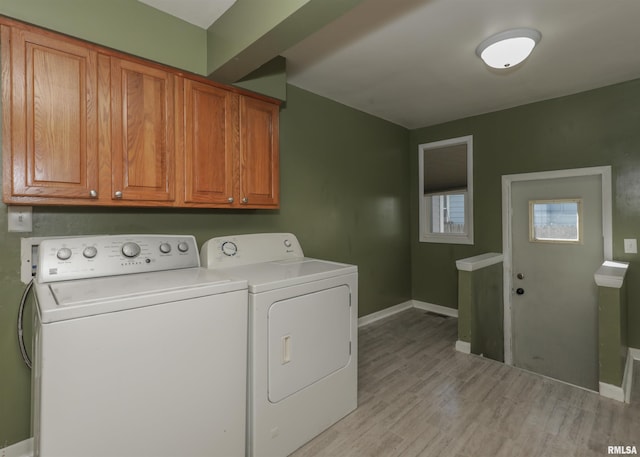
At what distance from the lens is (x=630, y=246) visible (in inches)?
111

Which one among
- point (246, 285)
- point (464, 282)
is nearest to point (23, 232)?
point (246, 285)

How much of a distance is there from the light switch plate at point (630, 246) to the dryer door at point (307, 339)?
2.70 m

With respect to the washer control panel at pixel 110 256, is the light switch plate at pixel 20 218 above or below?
above

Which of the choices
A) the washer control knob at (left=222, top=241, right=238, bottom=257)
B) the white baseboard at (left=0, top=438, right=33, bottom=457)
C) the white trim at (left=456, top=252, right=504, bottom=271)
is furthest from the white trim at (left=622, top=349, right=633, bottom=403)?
the white baseboard at (left=0, top=438, right=33, bottom=457)

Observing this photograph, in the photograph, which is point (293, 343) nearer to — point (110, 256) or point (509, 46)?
point (110, 256)

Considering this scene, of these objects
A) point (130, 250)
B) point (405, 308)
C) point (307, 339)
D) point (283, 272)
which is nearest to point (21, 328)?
point (130, 250)

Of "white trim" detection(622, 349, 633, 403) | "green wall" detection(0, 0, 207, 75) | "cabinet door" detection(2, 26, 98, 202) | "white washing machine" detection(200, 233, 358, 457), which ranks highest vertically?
"green wall" detection(0, 0, 207, 75)

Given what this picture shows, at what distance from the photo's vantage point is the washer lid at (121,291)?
3.76 feet

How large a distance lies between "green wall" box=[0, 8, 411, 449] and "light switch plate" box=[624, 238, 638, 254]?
2.13 metres

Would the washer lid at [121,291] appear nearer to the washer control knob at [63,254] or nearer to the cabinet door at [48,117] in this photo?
the washer control knob at [63,254]

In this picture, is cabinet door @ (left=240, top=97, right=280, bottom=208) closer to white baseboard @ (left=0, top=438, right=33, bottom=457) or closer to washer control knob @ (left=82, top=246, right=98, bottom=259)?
washer control knob @ (left=82, top=246, right=98, bottom=259)

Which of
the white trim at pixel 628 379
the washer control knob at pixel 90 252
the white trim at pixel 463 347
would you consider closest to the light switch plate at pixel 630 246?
the white trim at pixel 628 379

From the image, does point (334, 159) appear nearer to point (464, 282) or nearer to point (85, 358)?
point (464, 282)

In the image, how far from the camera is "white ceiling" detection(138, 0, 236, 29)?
5.89 ft
